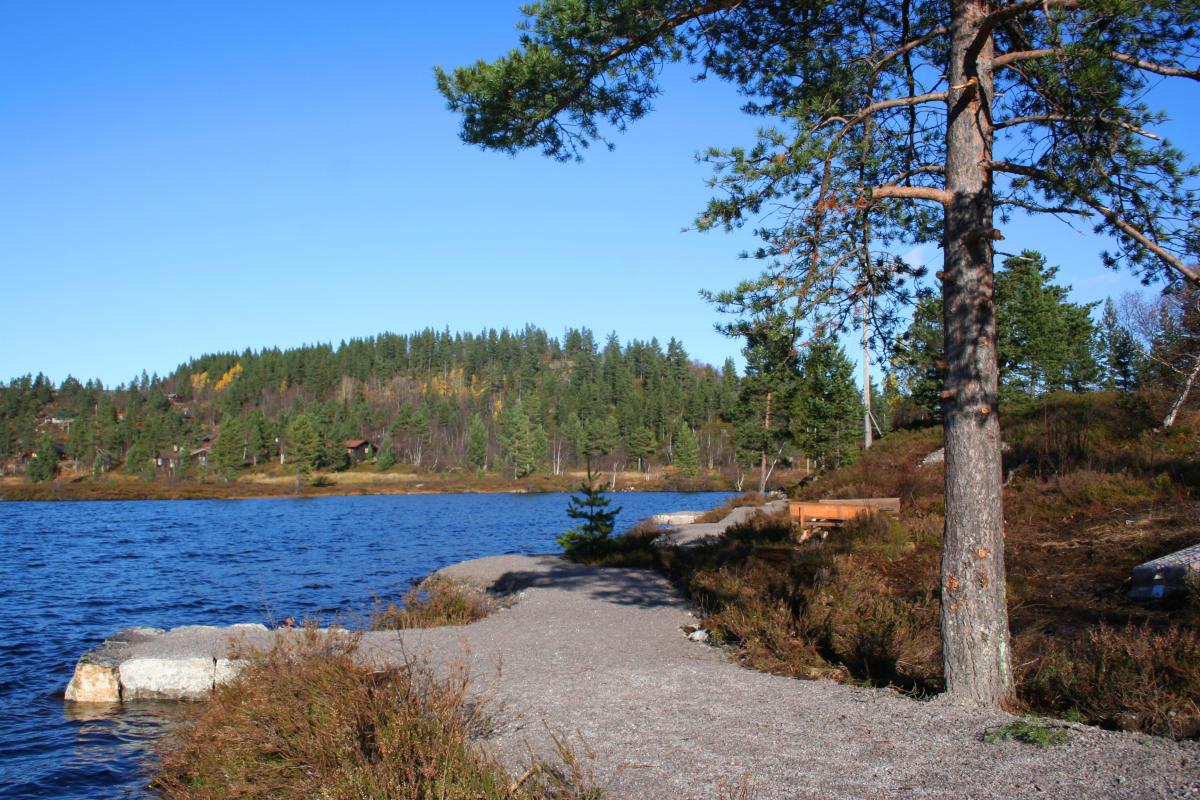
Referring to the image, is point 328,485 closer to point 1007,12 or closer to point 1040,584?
point 1040,584

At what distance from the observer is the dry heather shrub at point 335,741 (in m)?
4.58

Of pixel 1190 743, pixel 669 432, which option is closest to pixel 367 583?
pixel 1190 743

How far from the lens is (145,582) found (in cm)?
2234

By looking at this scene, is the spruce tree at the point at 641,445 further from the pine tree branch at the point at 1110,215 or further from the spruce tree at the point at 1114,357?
the pine tree branch at the point at 1110,215

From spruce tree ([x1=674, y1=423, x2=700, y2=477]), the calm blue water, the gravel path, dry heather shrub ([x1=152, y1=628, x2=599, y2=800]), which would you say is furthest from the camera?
spruce tree ([x1=674, y1=423, x2=700, y2=477])

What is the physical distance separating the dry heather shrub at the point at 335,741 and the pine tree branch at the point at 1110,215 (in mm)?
→ 5135

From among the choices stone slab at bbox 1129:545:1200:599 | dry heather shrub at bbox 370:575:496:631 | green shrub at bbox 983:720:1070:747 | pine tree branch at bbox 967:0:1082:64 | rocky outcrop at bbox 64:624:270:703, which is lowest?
rocky outcrop at bbox 64:624:270:703

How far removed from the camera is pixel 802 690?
7.37 meters

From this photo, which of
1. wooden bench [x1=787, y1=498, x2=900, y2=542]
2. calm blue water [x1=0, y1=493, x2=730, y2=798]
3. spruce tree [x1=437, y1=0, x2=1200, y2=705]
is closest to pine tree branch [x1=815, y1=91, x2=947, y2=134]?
spruce tree [x1=437, y1=0, x2=1200, y2=705]

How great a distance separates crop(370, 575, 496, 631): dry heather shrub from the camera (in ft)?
41.4

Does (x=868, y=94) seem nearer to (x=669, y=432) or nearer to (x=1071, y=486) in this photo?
(x=1071, y=486)

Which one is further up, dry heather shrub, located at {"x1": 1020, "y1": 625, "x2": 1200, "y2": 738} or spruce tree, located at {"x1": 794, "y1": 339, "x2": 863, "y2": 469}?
spruce tree, located at {"x1": 794, "y1": 339, "x2": 863, "y2": 469}

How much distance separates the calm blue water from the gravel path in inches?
127

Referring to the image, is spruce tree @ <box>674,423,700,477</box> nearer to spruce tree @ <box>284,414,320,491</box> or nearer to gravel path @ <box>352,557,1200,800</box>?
spruce tree @ <box>284,414,320,491</box>
